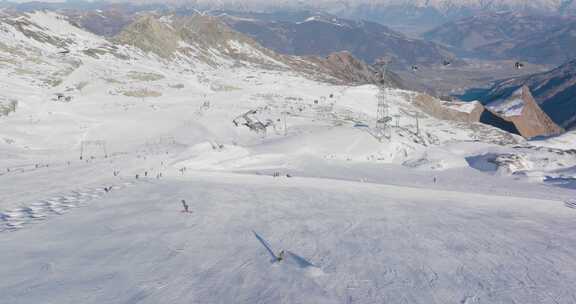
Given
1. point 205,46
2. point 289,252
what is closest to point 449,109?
point 205,46

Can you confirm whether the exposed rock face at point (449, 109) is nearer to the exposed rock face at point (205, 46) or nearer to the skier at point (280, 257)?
the exposed rock face at point (205, 46)

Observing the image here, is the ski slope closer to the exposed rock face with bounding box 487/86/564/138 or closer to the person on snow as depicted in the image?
the person on snow

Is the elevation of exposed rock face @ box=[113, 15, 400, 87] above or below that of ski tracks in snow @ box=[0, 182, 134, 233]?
above

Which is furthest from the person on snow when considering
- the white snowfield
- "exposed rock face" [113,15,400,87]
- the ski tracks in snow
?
"exposed rock face" [113,15,400,87]

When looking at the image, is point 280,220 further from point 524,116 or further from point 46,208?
point 524,116

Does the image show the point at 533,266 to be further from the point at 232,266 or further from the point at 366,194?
the point at 366,194
